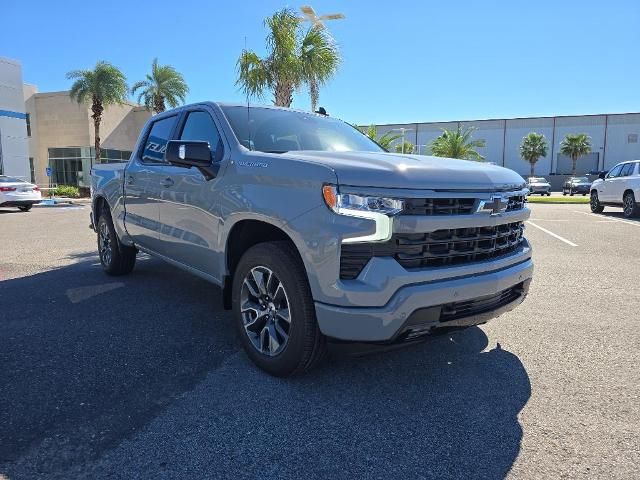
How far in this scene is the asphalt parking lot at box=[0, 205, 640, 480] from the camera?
2.30 metres

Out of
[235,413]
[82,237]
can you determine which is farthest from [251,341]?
[82,237]

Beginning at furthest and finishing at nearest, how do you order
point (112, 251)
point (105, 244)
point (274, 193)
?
point (105, 244) → point (112, 251) → point (274, 193)

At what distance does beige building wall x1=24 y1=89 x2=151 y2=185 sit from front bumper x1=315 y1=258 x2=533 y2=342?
40194 millimetres

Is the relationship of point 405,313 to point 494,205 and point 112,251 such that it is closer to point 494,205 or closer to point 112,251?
point 494,205

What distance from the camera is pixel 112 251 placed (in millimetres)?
5973

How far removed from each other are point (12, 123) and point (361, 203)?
34.2m

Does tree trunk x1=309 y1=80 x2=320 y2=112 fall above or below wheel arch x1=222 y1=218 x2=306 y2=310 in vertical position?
above

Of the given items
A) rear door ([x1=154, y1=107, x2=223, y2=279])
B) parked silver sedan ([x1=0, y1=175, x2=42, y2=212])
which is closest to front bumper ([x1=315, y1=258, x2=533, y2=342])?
rear door ([x1=154, y1=107, x2=223, y2=279])

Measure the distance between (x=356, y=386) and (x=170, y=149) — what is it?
83.5 inches

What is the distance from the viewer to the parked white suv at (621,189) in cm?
1470

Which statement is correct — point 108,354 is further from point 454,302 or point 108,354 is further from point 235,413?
point 454,302

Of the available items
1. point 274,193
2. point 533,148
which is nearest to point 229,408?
point 274,193

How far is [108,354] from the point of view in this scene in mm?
3598

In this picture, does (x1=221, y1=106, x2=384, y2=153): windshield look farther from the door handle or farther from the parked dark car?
the parked dark car
